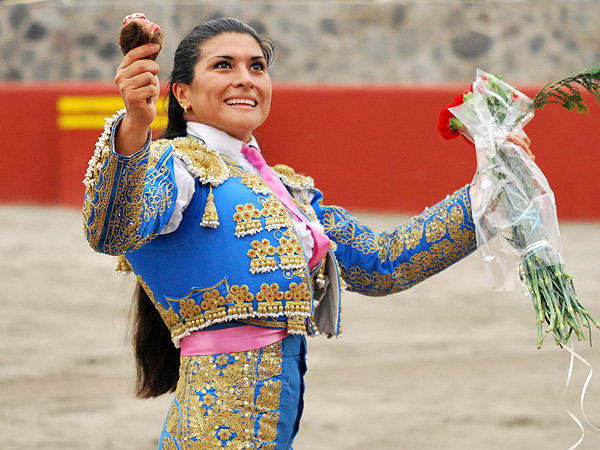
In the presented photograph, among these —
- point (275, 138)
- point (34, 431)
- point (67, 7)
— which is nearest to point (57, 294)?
point (34, 431)

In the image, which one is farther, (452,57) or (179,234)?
(452,57)

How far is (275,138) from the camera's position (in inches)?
320

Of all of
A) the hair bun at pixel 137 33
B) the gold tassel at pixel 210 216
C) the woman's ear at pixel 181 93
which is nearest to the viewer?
the hair bun at pixel 137 33

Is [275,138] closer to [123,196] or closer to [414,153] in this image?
[414,153]

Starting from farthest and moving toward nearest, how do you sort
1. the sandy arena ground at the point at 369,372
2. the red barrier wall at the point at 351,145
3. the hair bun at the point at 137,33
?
the red barrier wall at the point at 351,145 < the sandy arena ground at the point at 369,372 < the hair bun at the point at 137,33

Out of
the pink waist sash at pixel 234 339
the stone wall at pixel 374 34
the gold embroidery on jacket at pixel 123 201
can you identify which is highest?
the stone wall at pixel 374 34

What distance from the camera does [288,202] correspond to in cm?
217

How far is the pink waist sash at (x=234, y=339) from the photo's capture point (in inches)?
79.7

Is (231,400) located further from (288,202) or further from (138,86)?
(138,86)

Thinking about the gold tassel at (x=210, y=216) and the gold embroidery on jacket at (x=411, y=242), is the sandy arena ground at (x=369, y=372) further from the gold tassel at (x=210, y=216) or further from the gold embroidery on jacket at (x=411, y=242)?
the gold tassel at (x=210, y=216)

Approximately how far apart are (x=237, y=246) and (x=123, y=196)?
30cm

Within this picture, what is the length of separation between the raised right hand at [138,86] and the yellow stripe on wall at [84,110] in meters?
6.53

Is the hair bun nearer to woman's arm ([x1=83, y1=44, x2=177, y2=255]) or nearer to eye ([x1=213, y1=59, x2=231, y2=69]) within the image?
woman's arm ([x1=83, y1=44, x2=177, y2=255])


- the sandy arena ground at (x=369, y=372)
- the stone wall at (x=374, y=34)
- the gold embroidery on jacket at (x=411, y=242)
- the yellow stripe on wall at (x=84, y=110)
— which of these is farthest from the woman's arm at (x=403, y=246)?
the stone wall at (x=374, y=34)
